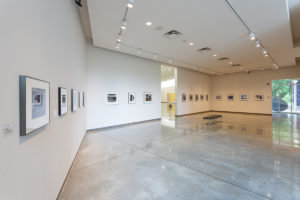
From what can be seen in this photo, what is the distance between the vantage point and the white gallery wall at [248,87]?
11550 mm

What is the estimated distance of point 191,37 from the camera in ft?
18.0

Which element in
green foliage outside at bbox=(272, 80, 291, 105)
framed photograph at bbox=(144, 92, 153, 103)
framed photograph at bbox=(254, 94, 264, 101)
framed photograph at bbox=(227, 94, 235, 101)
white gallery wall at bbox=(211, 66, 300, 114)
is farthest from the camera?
framed photograph at bbox=(227, 94, 235, 101)

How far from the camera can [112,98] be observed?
7230mm

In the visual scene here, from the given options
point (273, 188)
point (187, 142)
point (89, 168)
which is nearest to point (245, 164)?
point (273, 188)

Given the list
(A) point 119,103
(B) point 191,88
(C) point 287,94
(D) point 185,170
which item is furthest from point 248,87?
(D) point 185,170

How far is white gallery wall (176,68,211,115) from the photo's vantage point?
11211mm

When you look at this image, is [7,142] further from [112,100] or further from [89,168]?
[112,100]

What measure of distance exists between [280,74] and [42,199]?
15.3m

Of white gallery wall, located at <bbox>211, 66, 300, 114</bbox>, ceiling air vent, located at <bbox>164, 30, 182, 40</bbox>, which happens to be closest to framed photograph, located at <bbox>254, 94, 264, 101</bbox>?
white gallery wall, located at <bbox>211, 66, 300, 114</bbox>

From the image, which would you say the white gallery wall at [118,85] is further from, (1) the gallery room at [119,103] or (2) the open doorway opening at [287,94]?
(2) the open doorway opening at [287,94]

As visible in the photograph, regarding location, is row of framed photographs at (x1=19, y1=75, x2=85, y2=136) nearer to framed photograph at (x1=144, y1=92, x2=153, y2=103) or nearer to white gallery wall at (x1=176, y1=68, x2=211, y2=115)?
framed photograph at (x1=144, y1=92, x2=153, y2=103)

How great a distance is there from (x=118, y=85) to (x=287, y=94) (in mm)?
14120

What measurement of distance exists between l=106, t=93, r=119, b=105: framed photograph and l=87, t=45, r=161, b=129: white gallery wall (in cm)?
15

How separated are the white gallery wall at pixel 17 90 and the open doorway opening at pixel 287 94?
602 inches
